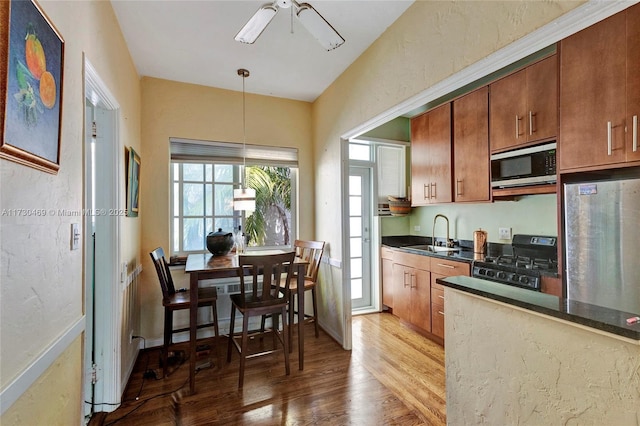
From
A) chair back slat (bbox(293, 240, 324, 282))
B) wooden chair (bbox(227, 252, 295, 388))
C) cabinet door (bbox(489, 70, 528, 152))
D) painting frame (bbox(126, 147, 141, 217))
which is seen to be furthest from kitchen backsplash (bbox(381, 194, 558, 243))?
painting frame (bbox(126, 147, 141, 217))

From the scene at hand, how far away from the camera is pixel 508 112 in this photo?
98.3 inches

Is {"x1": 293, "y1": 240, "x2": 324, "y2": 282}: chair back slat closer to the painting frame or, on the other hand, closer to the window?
the window

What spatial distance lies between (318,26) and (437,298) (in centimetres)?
263

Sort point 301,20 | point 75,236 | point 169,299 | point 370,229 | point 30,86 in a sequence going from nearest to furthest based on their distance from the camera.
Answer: point 30,86, point 75,236, point 301,20, point 169,299, point 370,229

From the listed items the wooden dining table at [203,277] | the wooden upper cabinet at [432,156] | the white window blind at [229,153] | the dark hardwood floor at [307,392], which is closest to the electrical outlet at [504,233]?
the wooden upper cabinet at [432,156]

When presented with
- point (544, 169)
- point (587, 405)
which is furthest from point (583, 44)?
point (587, 405)

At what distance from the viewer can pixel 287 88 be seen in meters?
3.24

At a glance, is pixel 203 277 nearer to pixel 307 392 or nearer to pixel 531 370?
pixel 307 392

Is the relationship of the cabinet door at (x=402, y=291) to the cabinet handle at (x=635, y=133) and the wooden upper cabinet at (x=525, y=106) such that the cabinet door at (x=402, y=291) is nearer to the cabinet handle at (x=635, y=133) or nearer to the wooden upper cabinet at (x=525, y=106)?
the wooden upper cabinet at (x=525, y=106)

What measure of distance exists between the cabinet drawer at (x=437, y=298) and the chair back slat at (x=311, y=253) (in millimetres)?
1231

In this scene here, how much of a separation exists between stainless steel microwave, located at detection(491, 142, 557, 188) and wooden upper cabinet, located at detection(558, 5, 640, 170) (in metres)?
0.16

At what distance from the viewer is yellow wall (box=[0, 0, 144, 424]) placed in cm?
85

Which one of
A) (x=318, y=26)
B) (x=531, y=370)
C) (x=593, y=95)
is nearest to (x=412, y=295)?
(x=531, y=370)

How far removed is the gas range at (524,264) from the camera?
2209 millimetres
